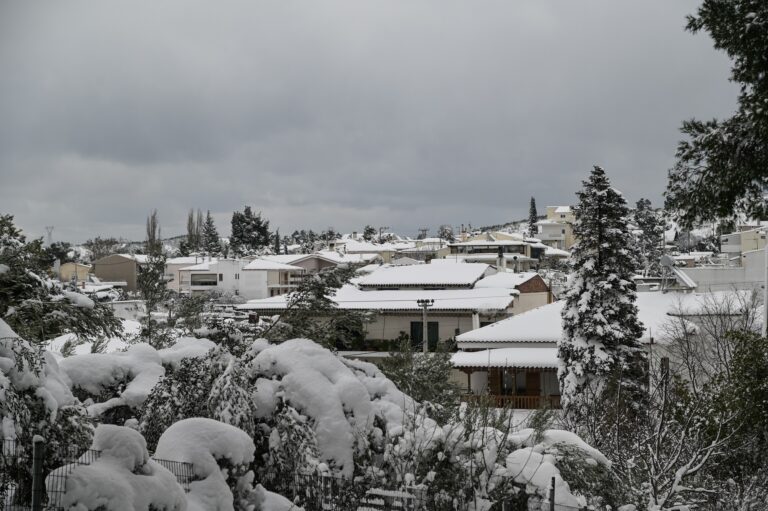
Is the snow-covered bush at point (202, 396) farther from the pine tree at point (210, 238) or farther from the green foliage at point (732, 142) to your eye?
the pine tree at point (210, 238)

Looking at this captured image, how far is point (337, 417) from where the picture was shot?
9898 mm

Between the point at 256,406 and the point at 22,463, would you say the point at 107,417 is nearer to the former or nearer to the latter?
the point at 256,406

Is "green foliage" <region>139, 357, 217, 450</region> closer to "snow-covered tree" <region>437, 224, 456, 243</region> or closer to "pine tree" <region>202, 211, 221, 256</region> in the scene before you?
"pine tree" <region>202, 211, 221, 256</region>

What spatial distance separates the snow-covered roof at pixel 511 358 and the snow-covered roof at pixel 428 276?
1577cm

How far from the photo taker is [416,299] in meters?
45.2

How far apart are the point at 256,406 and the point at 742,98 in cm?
903

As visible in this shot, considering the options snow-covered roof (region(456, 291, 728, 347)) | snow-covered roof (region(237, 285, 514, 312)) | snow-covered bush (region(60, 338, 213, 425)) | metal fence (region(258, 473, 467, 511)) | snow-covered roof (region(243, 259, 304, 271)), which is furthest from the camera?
snow-covered roof (region(243, 259, 304, 271))

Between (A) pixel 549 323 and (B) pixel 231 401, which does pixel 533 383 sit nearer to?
(A) pixel 549 323

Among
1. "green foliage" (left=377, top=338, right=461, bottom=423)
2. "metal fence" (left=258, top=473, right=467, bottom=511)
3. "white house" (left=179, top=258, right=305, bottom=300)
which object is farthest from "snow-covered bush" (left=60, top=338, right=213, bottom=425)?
→ "white house" (left=179, top=258, right=305, bottom=300)

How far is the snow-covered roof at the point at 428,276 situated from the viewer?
158ft

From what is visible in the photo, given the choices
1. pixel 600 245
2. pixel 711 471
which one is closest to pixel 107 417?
pixel 711 471

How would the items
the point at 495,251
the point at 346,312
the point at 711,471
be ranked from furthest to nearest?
the point at 495,251
the point at 346,312
the point at 711,471

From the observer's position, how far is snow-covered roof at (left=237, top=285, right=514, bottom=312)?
42.1 meters

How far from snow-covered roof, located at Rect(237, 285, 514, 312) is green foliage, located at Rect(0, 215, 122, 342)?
33.6 m
